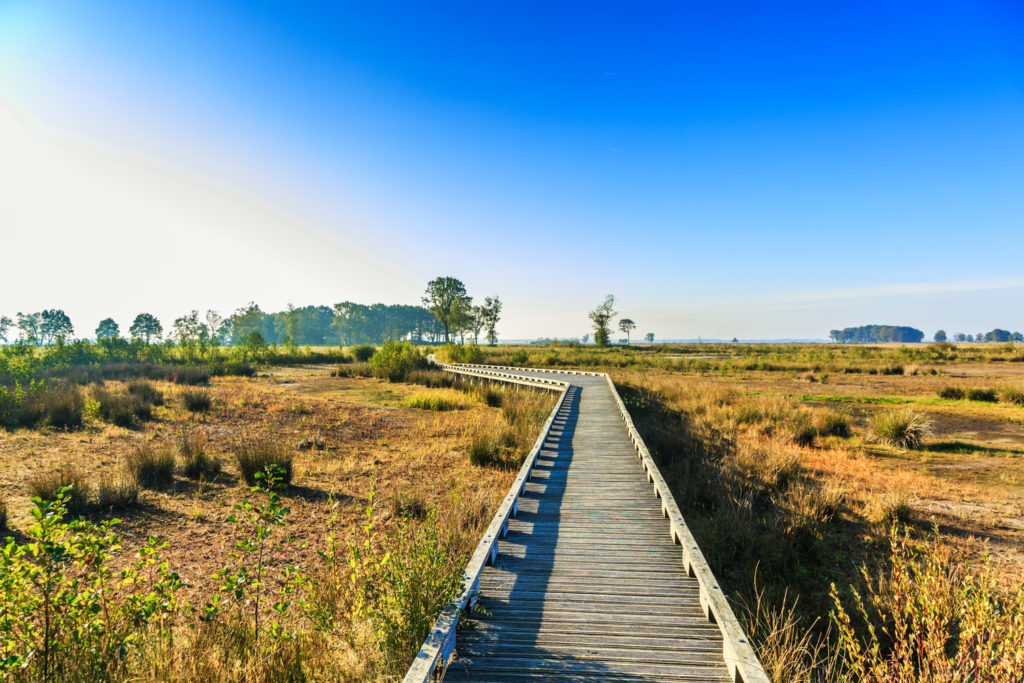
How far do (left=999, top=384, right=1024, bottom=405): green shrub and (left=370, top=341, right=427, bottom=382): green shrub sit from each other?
3081 centimetres

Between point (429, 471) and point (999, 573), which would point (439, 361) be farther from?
point (999, 573)

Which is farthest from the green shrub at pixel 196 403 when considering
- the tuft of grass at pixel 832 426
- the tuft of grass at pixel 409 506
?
the tuft of grass at pixel 832 426

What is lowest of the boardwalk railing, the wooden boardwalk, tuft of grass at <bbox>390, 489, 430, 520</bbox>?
tuft of grass at <bbox>390, 489, 430, 520</bbox>

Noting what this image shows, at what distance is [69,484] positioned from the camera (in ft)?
24.6

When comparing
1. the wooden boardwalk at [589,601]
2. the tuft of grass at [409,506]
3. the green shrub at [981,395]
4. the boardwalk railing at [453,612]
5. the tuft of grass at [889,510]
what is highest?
the green shrub at [981,395]

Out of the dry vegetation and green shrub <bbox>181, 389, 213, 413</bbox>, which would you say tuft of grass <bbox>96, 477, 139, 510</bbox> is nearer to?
the dry vegetation

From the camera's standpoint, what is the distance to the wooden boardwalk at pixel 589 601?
10.2 ft

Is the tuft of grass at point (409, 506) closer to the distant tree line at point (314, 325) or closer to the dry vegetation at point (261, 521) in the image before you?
the dry vegetation at point (261, 521)

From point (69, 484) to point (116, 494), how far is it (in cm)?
79

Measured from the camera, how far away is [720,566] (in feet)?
20.4

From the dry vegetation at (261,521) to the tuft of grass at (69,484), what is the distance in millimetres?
35

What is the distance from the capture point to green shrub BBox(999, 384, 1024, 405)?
720 inches

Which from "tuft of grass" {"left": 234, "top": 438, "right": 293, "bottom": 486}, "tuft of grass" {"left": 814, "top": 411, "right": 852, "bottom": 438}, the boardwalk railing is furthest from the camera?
"tuft of grass" {"left": 814, "top": 411, "right": 852, "bottom": 438}

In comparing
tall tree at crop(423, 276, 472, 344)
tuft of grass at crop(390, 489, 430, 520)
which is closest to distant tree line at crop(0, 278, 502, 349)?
tall tree at crop(423, 276, 472, 344)
